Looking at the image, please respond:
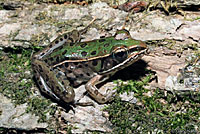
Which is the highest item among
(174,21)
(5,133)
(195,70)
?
(174,21)

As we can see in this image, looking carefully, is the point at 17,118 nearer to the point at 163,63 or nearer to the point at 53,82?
the point at 53,82

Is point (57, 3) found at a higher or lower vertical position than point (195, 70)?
higher

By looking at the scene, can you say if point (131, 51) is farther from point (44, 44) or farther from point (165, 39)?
point (44, 44)

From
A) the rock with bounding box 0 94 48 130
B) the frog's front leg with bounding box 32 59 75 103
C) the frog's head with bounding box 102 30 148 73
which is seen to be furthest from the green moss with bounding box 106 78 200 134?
the rock with bounding box 0 94 48 130

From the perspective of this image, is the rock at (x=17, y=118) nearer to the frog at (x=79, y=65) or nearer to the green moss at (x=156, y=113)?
the frog at (x=79, y=65)

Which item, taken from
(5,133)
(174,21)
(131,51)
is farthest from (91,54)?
(5,133)

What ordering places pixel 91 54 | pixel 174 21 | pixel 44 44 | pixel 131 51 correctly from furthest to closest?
pixel 44 44
pixel 174 21
pixel 91 54
pixel 131 51
